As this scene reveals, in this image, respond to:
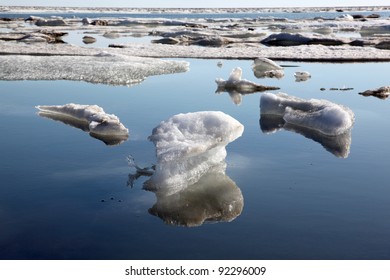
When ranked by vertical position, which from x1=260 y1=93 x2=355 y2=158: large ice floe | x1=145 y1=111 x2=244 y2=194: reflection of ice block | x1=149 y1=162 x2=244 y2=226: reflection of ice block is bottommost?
x1=260 y1=93 x2=355 y2=158: large ice floe

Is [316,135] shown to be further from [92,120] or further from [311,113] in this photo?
[92,120]

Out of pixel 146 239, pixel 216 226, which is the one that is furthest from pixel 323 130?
pixel 146 239

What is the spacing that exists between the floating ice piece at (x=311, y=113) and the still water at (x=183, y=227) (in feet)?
0.52

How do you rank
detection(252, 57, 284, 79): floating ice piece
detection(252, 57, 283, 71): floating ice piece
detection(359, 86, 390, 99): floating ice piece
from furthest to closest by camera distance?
detection(252, 57, 283, 71): floating ice piece, detection(252, 57, 284, 79): floating ice piece, detection(359, 86, 390, 99): floating ice piece

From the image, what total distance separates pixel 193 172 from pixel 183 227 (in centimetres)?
64

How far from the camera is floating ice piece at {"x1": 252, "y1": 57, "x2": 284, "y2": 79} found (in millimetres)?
8359

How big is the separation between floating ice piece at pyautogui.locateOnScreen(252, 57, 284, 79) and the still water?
2.72 metres

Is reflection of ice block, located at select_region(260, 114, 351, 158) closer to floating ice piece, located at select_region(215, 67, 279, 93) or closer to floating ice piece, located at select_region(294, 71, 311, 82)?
floating ice piece, located at select_region(215, 67, 279, 93)

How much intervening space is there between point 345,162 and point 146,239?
6.32ft

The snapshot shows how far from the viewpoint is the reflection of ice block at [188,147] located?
3250 mm

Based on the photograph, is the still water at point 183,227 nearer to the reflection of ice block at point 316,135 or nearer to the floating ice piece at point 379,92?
the reflection of ice block at point 316,135

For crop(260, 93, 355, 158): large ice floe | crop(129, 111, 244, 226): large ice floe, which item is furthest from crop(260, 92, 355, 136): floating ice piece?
crop(129, 111, 244, 226): large ice floe

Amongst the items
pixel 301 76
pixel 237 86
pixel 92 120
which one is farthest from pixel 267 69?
pixel 92 120

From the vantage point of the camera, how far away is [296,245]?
2.56m
